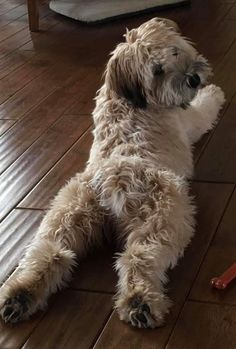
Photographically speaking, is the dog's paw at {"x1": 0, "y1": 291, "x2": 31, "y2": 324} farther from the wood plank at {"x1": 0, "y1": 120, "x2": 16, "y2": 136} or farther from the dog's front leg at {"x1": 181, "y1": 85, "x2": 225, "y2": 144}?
the wood plank at {"x1": 0, "y1": 120, "x2": 16, "y2": 136}

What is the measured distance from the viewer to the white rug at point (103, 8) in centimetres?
406

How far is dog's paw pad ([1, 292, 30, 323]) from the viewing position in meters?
1.67

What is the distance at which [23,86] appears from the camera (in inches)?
131

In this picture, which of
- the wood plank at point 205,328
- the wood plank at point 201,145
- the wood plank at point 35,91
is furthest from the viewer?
the wood plank at point 35,91

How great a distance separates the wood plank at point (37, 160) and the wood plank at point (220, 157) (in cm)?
57

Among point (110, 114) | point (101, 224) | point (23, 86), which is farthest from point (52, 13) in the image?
point (101, 224)

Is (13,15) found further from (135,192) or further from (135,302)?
(135,302)

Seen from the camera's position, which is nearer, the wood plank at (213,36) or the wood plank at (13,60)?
the wood plank at (213,36)

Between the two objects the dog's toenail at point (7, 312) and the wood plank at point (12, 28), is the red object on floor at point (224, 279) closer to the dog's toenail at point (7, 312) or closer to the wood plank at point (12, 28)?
the dog's toenail at point (7, 312)

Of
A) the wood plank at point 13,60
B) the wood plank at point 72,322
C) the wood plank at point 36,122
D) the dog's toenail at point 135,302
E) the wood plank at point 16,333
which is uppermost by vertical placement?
the dog's toenail at point 135,302

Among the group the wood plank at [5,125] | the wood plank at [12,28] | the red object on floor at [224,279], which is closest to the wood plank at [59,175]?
the wood plank at [5,125]

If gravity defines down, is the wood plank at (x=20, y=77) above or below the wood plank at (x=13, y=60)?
above

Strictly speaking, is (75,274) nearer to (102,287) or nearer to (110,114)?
(102,287)

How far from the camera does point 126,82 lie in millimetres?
2055
